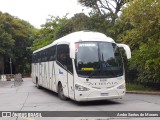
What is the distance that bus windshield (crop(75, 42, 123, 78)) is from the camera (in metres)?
15.3

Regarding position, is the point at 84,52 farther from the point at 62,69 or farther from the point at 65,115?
the point at 65,115

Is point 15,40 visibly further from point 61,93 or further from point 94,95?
point 94,95

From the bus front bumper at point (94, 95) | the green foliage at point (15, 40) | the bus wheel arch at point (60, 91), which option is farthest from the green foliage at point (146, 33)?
the green foliage at point (15, 40)

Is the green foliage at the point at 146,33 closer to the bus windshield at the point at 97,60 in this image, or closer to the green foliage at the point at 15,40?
the bus windshield at the point at 97,60

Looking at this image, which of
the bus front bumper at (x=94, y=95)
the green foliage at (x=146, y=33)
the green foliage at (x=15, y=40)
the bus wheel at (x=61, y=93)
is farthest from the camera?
the green foliage at (x=15, y=40)

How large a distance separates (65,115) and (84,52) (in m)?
3.92

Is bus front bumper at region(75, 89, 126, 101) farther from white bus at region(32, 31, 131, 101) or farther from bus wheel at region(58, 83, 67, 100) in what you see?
bus wheel at region(58, 83, 67, 100)

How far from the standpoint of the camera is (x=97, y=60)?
50.8 feet

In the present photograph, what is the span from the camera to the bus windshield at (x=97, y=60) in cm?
1530

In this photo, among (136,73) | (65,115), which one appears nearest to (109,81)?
(65,115)

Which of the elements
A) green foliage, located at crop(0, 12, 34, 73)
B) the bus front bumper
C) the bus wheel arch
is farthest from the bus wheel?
green foliage, located at crop(0, 12, 34, 73)

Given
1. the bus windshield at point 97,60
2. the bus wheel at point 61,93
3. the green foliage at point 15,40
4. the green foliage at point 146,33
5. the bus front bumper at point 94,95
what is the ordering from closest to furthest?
the bus front bumper at point 94,95 < the bus windshield at point 97,60 < the bus wheel at point 61,93 < the green foliage at point 146,33 < the green foliage at point 15,40

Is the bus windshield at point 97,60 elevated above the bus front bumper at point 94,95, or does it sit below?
above

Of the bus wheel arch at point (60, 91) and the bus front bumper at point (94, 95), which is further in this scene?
the bus wheel arch at point (60, 91)
